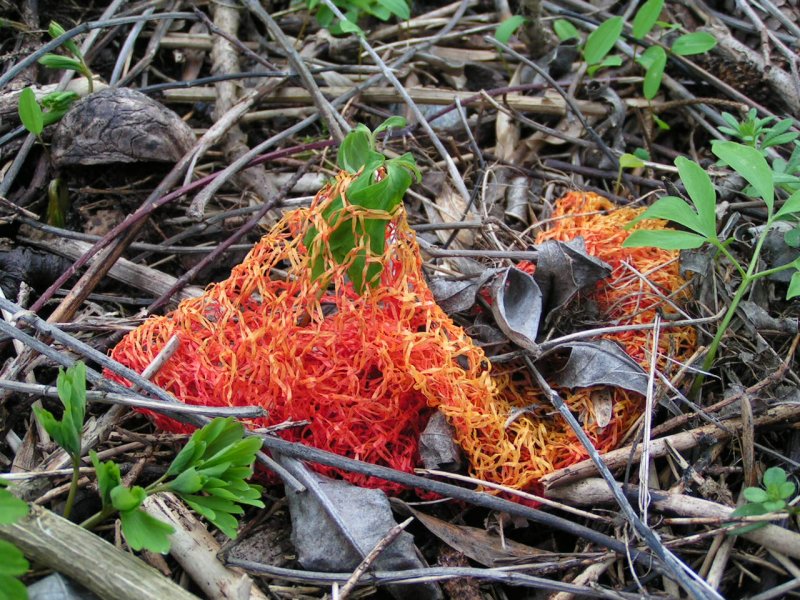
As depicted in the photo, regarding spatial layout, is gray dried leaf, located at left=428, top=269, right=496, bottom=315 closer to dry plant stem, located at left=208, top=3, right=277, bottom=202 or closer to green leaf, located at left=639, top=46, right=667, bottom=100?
dry plant stem, located at left=208, top=3, right=277, bottom=202

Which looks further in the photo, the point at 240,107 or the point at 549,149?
the point at 549,149

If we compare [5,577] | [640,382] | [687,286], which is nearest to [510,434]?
[640,382]

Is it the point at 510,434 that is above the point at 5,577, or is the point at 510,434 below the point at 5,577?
below

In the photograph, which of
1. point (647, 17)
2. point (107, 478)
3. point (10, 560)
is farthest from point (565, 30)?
point (10, 560)

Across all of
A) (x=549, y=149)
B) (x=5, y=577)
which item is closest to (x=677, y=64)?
(x=549, y=149)

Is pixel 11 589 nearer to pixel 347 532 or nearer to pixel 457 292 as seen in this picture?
pixel 347 532

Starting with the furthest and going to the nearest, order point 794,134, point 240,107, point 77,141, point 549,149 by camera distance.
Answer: point 549,149 < point 240,107 < point 77,141 < point 794,134

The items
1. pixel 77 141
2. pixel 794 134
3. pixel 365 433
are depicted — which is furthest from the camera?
pixel 77 141

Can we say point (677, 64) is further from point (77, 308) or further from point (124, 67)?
point (77, 308)

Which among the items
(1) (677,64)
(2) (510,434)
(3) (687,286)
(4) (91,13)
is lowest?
(2) (510,434)
